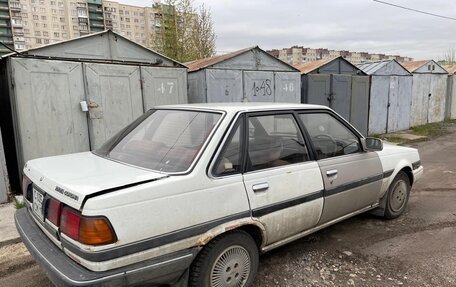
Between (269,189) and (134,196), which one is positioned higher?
(134,196)

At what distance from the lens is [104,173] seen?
2.31m

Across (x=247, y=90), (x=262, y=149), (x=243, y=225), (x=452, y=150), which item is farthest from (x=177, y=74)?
(x=452, y=150)

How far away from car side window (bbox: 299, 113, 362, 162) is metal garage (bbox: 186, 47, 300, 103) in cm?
428

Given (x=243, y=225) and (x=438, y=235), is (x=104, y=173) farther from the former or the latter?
(x=438, y=235)

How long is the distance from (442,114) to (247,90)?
11.3 m

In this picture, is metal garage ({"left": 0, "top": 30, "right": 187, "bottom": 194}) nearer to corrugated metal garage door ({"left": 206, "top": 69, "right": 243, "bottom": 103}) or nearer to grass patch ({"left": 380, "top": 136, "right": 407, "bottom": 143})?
corrugated metal garage door ({"left": 206, "top": 69, "right": 243, "bottom": 103})

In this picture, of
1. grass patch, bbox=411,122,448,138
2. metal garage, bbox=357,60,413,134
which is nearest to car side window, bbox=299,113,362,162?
metal garage, bbox=357,60,413,134

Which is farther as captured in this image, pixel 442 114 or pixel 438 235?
pixel 442 114

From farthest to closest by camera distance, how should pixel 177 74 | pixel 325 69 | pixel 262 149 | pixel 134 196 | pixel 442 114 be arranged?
pixel 442 114
pixel 325 69
pixel 177 74
pixel 262 149
pixel 134 196

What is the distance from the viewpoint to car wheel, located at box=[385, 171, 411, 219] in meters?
4.08

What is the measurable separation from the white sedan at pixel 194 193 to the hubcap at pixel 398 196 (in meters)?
0.72

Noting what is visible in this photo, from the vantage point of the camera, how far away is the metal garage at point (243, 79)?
7.47m

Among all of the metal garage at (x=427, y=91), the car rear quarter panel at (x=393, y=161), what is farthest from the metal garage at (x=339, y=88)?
the car rear quarter panel at (x=393, y=161)

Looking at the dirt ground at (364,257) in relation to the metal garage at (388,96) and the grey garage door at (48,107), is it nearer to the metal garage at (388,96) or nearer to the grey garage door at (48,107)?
the grey garage door at (48,107)
